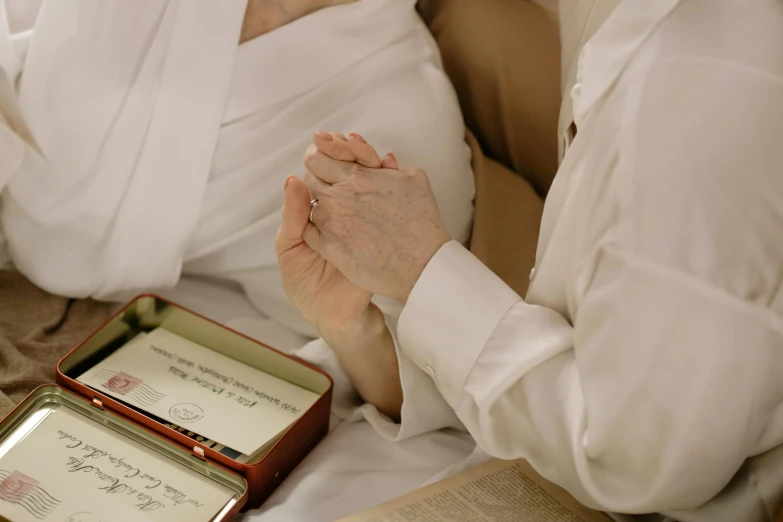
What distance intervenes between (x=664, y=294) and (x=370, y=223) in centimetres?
31

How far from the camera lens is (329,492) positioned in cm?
80

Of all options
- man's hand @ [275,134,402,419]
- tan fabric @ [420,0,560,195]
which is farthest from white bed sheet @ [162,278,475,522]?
tan fabric @ [420,0,560,195]

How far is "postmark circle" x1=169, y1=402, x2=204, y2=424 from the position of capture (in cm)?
79

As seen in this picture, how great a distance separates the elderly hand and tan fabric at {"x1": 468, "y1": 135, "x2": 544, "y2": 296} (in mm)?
248

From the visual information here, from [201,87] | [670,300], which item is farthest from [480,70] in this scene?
[670,300]

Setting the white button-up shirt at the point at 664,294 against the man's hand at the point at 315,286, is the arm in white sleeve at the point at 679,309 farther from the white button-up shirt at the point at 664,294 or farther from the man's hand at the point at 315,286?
the man's hand at the point at 315,286

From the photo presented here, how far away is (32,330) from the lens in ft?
3.06

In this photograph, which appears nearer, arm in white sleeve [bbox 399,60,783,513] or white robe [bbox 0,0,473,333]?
arm in white sleeve [bbox 399,60,783,513]

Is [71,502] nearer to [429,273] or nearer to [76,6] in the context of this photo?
[429,273]

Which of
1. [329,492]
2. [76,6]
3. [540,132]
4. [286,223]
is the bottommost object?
[329,492]

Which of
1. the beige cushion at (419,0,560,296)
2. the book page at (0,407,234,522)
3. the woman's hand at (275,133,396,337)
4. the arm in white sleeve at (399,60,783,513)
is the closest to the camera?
the arm in white sleeve at (399,60,783,513)

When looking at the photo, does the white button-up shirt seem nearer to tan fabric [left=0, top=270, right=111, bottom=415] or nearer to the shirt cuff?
the shirt cuff

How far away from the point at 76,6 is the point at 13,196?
257mm

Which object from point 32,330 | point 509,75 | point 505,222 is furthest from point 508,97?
point 32,330
